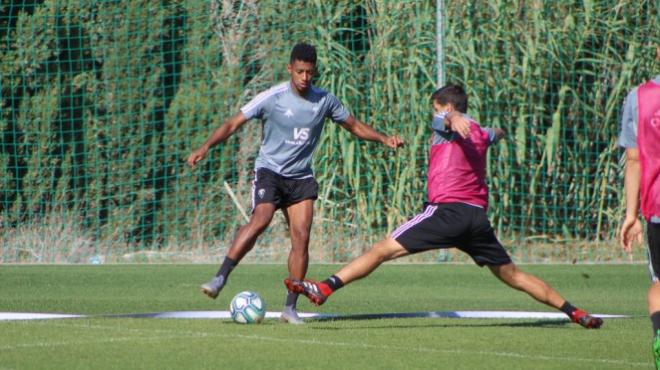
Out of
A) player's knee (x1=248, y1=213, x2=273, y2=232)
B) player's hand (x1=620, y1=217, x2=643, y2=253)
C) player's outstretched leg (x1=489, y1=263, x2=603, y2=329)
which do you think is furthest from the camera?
player's knee (x1=248, y1=213, x2=273, y2=232)

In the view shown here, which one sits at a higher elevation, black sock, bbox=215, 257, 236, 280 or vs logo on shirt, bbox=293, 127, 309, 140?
vs logo on shirt, bbox=293, 127, 309, 140

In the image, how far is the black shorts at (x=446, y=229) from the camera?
9000 millimetres

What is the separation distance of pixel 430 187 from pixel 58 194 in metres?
9.15

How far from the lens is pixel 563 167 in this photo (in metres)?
17.1

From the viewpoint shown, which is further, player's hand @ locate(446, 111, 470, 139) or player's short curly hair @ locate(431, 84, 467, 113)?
player's short curly hair @ locate(431, 84, 467, 113)

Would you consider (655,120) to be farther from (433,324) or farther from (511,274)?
(433,324)

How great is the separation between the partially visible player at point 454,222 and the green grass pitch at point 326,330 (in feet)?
1.17

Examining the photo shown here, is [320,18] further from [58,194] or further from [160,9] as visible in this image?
[58,194]

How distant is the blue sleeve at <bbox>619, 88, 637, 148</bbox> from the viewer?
6430mm

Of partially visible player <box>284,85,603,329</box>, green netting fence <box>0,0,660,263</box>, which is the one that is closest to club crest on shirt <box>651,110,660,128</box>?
partially visible player <box>284,85,603,329</box>

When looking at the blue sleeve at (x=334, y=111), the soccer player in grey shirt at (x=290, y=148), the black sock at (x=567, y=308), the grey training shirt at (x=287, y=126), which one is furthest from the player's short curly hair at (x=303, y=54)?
the black sock at (x=567, y=308)

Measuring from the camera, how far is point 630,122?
646cm

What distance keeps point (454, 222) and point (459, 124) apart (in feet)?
2.58

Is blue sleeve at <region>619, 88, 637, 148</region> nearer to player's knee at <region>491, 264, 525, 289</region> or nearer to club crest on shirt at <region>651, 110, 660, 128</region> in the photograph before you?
→ club crest on shirt at <region>651, 110, 660, 128</region>
